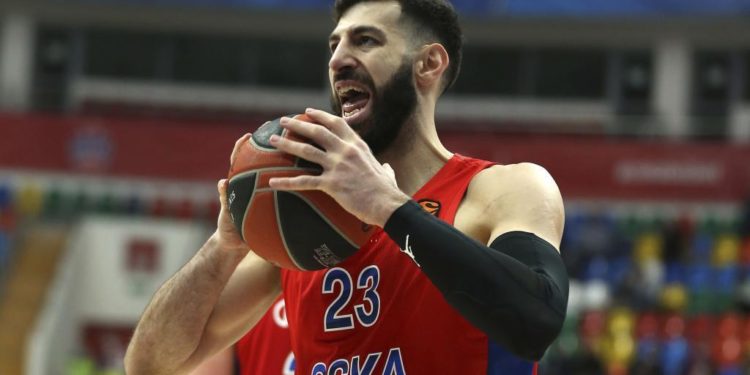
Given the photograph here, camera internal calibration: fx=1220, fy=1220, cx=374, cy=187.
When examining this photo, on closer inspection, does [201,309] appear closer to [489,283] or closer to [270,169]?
[270,169]

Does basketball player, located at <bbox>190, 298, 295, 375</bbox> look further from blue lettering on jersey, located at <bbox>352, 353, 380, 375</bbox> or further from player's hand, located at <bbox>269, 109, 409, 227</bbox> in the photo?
player's hand, located at <bbox>269, 109, 409, 227</bbox>

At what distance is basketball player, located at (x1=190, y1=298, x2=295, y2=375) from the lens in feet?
14.5

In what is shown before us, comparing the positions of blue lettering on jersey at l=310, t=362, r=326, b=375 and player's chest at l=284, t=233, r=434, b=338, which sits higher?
player's chest at l=284, t=233, r=434, b=338

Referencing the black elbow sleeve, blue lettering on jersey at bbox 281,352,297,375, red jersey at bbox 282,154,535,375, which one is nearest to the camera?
the black elbow sleeve

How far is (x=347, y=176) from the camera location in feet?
9.55

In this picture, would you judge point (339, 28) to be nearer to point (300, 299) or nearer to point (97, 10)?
point (300, 299)

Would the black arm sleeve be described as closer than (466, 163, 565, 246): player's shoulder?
Yes

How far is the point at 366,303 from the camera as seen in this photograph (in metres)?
3.29

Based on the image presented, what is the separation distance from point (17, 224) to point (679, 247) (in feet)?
34.7

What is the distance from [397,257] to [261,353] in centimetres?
133

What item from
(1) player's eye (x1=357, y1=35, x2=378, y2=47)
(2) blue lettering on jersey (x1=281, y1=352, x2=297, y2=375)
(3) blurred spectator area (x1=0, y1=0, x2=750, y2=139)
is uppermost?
(3) blurred spectator area (x1=0, y1=0, x2=750, y2=139)

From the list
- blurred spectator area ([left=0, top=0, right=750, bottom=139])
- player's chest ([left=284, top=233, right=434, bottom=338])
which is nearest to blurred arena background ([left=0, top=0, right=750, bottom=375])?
blurred spectator area ([left=0, top=0, right=750, bottom=139])

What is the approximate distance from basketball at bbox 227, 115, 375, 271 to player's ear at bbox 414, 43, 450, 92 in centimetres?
55

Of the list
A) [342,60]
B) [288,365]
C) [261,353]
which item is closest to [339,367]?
[342,60]
